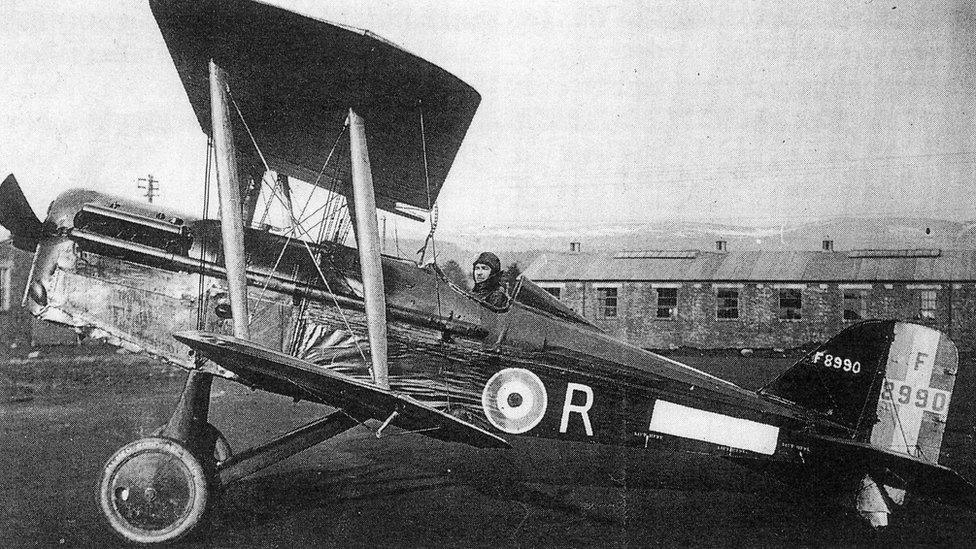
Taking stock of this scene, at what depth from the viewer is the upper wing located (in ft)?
11.6

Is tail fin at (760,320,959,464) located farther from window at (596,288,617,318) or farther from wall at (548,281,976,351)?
window at (596,288,617,318)

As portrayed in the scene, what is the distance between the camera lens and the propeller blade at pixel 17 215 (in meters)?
4.21

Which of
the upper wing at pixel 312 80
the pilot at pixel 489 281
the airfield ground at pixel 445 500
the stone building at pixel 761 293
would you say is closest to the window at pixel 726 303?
the stone building at pixel 761 293

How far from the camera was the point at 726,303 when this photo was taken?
2339 centimetres

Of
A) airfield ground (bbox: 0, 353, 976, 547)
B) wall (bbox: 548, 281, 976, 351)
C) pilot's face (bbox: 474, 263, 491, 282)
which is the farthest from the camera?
wall (bbox: 548, 281, 976, 351)

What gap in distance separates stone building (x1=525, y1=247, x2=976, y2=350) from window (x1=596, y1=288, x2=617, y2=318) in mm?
39

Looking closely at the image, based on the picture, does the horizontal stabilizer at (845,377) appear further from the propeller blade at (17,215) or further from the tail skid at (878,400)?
the propeller blade at (17,215)

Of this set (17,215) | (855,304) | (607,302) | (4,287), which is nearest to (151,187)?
(4,287)

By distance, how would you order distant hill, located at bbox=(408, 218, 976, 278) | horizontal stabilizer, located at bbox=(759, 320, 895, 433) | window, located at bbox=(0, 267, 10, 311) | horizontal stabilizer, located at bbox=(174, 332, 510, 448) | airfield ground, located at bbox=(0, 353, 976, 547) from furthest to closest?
distant hill, located at bbox=(408, 218, 976, 278), window, located at bbox=(0, 267, 10, 311), horizontal stabilizer, located at bbox=(759, 320, 895, 433), airfield ground, located at bbox=(0, 353, 976, 547), horizontal stabilizer, located at bbox=(174, 332, 510, 448)

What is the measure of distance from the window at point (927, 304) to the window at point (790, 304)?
11.9 ft

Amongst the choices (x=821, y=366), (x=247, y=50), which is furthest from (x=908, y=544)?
(x=247, y=50)

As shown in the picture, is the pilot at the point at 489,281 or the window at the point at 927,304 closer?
the pilot at the point at 489,281

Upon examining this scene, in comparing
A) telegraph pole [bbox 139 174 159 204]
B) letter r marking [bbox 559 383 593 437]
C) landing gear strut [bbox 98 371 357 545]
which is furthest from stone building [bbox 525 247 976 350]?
landing gear strut [bbox 98 371 357 545]

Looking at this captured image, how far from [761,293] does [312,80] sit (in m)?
22.0
